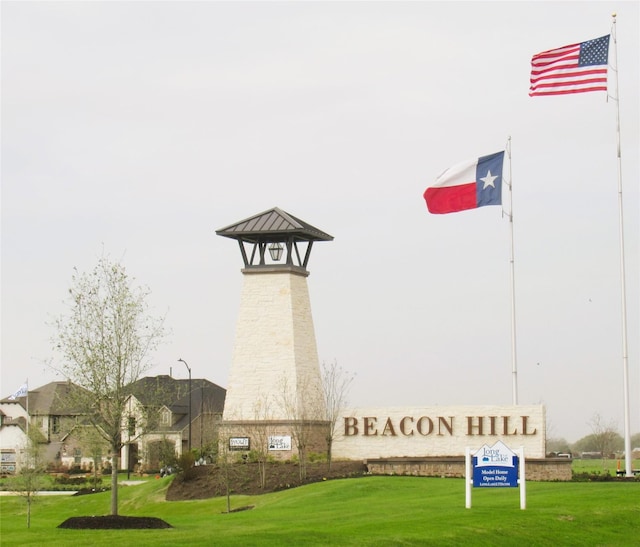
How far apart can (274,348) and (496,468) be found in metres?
22.9

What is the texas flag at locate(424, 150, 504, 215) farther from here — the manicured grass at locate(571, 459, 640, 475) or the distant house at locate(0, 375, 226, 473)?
the distant house at locate(0, 375, 226, 473)

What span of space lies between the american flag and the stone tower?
1513 cm

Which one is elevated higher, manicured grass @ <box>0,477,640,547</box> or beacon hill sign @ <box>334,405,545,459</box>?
beacon hill sign @ <box>334,405,545,459</box>

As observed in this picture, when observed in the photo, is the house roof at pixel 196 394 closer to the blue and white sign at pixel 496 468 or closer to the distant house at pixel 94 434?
the distant house at pixel 94 434

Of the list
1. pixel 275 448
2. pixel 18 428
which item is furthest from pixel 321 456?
pixel 18 428

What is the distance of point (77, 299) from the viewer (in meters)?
34.9

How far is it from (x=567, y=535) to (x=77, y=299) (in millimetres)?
16110

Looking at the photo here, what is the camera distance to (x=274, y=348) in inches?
2133

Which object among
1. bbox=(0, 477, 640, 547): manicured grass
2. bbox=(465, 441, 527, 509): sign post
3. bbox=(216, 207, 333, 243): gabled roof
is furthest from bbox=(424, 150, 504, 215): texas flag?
bbox=(465, 441, 527, 509): sign post

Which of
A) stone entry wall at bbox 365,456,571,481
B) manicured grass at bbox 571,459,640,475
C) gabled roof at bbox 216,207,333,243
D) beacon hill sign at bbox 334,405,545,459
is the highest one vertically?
gabled roof at bbox 216,207,333,243

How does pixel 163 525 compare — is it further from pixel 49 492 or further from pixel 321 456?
pixel 49 492

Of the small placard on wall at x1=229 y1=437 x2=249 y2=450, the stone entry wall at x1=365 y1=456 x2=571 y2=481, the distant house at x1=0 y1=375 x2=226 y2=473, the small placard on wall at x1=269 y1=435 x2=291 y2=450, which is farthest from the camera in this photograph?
the distant house at x1=0 y1=375 x2=226 y2=473

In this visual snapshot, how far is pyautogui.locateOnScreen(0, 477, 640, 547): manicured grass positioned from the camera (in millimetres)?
27422

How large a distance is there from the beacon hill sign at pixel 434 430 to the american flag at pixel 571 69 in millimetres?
15088
